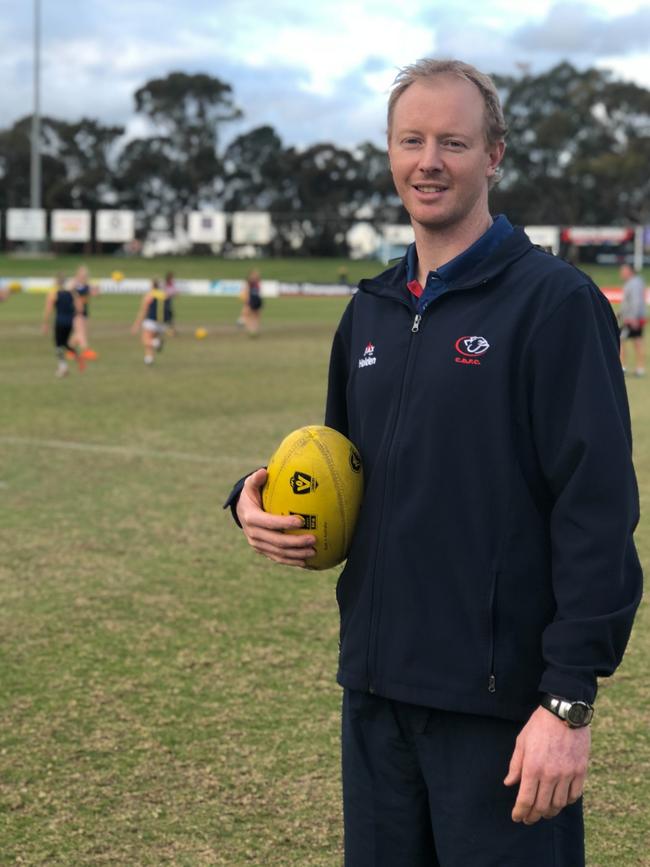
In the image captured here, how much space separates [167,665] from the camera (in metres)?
5.91

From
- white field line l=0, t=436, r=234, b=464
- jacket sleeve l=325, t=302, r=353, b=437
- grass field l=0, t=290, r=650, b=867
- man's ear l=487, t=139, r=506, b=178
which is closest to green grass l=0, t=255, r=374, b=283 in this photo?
white field line l=0, t=436, r=234, b=464

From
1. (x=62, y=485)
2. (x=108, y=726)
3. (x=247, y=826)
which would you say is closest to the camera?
(x=247, y=826)

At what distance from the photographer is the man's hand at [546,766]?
7.70 ft

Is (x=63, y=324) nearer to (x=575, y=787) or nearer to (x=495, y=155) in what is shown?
Result: (x=495, y=155)

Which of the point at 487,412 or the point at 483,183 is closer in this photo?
the point at 487,412

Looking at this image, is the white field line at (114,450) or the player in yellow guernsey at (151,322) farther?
the player in yellow guernsey at (151,322)

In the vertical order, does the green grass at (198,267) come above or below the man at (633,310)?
above

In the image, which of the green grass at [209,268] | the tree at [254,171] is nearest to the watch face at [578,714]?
the green grass at [209,268]

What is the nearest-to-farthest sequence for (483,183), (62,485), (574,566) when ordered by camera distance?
1. (574,566)
2. (483,183)
3. (62,485)

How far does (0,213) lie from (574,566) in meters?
96.9

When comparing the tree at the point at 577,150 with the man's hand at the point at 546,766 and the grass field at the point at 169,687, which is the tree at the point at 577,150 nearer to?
the grass field at the point at 169,687

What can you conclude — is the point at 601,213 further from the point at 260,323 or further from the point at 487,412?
the point at 487,412

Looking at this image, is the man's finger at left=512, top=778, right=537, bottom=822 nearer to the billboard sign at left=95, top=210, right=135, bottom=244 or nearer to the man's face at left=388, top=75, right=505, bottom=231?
the man's face at left=388, top=75, right=505, bottom=231

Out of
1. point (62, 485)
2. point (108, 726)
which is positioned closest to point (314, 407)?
point (62, 485)
